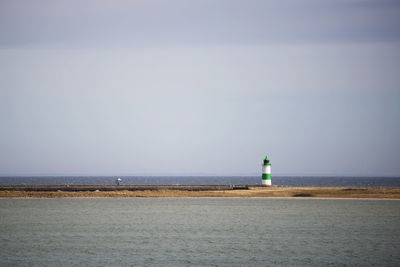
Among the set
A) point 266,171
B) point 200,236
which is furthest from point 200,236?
point 266,171

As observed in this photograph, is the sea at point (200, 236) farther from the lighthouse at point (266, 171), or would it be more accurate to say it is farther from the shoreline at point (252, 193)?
the lighthouse at point (266, 171)

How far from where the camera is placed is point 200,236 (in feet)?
118

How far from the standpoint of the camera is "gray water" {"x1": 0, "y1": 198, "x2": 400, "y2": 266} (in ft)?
90.6

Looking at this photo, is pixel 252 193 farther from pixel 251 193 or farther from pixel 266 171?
pixel 266 171

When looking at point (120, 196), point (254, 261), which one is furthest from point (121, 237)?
point (120, 196)

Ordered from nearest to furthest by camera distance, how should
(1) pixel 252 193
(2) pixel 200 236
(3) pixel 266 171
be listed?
1. (2) pixel 200 236
2. (1) pixel 252 193
3. (3) pixel 266 171

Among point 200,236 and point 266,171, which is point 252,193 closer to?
point 266,171

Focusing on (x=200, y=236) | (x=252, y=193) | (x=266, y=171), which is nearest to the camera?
(x=200, y=236)

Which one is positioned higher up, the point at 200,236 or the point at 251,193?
the point at 251,193

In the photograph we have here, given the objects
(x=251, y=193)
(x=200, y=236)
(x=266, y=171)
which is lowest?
(x=200, y=236)

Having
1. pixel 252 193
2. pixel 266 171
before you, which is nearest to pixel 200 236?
pixel 252 193

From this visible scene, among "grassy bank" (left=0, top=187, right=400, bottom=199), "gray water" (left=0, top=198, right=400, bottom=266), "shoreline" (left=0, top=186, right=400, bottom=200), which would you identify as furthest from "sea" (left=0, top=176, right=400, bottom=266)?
"grassy bank" (left=0, top=187, right=400, bottom=199)

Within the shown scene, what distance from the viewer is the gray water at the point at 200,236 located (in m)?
27.6

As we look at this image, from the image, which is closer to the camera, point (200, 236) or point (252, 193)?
point (200, 236)
